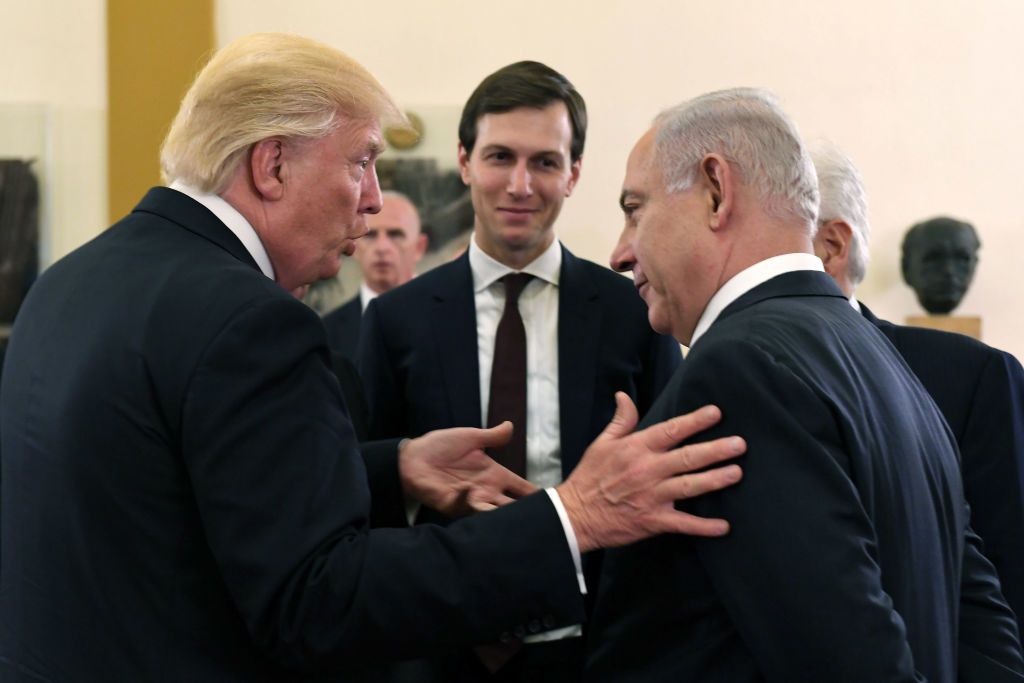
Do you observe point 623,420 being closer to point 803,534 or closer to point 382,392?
point 803,534

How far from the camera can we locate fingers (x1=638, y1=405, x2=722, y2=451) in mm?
1676

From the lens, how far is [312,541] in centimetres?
169

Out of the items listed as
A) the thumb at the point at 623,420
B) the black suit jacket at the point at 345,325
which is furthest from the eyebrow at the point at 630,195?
the black suit jacket at the point at 345,325

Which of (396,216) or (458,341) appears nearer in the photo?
(458,341)

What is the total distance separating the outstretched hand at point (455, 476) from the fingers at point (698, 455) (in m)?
0.70

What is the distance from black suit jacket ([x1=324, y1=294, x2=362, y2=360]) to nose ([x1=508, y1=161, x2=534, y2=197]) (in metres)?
1.97

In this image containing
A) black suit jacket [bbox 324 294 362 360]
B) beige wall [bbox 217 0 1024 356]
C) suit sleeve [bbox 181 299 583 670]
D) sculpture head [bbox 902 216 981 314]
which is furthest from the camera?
beige wall [bbox 217 0 1024 356]

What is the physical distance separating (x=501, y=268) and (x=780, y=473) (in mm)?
1585

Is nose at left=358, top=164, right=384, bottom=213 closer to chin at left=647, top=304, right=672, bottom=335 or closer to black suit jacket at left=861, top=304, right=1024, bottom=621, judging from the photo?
chin at left=647, top=304, right=672, bottom=335

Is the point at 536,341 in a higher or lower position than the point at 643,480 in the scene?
lower

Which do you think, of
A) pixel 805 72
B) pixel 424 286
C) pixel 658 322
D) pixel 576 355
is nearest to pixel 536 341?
pixel 576 355

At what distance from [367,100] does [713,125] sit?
587 millimetres

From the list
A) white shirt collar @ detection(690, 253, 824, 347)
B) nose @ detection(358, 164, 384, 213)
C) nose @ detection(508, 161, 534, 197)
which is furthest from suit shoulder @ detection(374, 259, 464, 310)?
white shirt collar @ detection(690, 253, 824, 347)

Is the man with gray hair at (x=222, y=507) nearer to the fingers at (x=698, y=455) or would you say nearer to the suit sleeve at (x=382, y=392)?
the fingers at (x=698, y=455)
